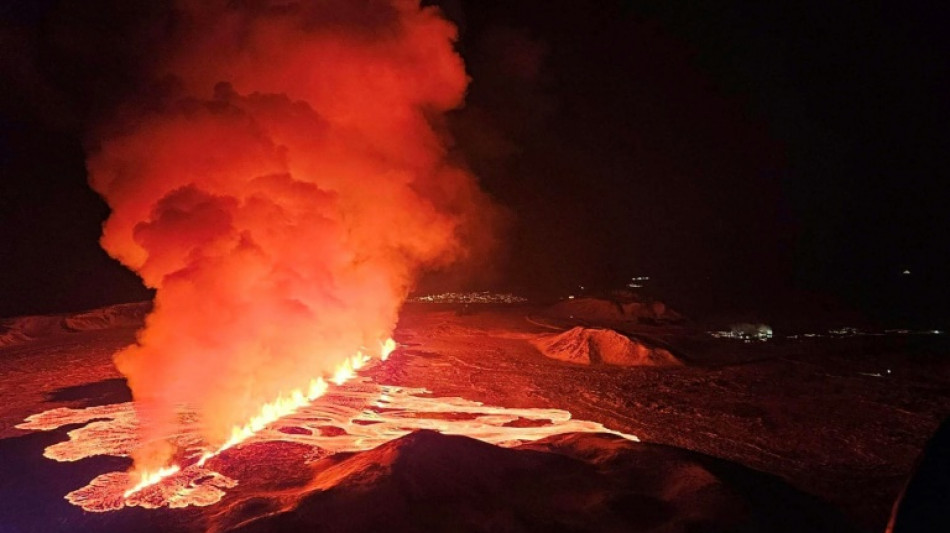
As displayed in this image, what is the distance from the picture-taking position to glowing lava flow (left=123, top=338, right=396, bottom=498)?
10.1 meters

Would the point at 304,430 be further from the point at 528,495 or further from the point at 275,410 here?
the point at 528,495

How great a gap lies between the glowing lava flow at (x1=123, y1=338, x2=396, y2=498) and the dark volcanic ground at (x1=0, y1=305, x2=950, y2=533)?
640mm

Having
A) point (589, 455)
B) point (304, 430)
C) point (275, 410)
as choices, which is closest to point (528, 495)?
point (589, 455)

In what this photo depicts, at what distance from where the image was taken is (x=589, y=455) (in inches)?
372

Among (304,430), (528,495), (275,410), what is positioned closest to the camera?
(528,495)

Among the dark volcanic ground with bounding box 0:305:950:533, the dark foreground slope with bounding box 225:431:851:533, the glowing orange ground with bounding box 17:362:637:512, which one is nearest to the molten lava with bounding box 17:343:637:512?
the glowing orange ground with bounding box 17:362:637:512

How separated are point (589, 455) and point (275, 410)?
7663 millimetres

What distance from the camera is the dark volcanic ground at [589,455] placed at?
24.5 feet

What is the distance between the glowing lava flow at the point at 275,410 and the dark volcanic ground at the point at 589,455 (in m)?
0.64

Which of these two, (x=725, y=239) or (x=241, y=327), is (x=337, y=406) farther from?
(x=725, y=239)

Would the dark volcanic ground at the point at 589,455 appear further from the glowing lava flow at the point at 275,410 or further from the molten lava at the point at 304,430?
the glowing lava flow at the point at 275,410

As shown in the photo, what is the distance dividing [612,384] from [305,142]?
38.0 feet

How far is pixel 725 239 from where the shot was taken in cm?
7538

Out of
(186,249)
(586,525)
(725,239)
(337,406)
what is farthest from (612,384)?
(725,239)
